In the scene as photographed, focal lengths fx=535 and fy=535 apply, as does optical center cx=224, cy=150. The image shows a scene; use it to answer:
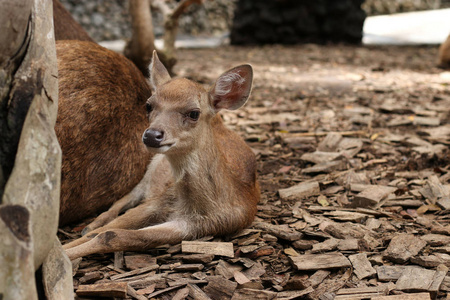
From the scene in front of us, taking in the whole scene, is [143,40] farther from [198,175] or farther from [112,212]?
[198,175]

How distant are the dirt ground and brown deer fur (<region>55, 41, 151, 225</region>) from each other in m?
0.32

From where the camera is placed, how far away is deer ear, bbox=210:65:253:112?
353 centimetres

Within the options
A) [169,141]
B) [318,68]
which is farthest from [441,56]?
[169,141]

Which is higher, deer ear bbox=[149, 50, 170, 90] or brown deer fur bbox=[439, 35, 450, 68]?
deer ear bbox=[149, 50, 170, 90]

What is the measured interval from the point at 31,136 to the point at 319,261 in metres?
1.80

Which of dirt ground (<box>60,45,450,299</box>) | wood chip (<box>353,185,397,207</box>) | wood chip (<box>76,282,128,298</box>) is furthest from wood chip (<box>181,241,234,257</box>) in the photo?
wood chip (<box>353,185,397,207</box>)

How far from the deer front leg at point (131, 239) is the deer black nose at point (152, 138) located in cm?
56

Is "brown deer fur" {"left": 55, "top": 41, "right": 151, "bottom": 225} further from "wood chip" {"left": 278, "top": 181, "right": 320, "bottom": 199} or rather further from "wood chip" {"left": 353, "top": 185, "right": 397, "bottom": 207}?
"wood chip" {"left": 353, "top": 185, "right": 397, "bottom": 207}

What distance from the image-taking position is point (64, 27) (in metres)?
5.24

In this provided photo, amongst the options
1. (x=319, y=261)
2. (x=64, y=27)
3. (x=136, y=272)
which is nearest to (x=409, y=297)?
(x=319, y=261)

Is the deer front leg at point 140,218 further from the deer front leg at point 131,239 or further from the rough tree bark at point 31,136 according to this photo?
the rough tree bark at point 31,136

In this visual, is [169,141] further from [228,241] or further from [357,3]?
[357,3]

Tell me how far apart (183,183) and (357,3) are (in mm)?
12093

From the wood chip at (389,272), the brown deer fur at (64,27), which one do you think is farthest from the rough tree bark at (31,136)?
the brown deer fur at (64,27)
